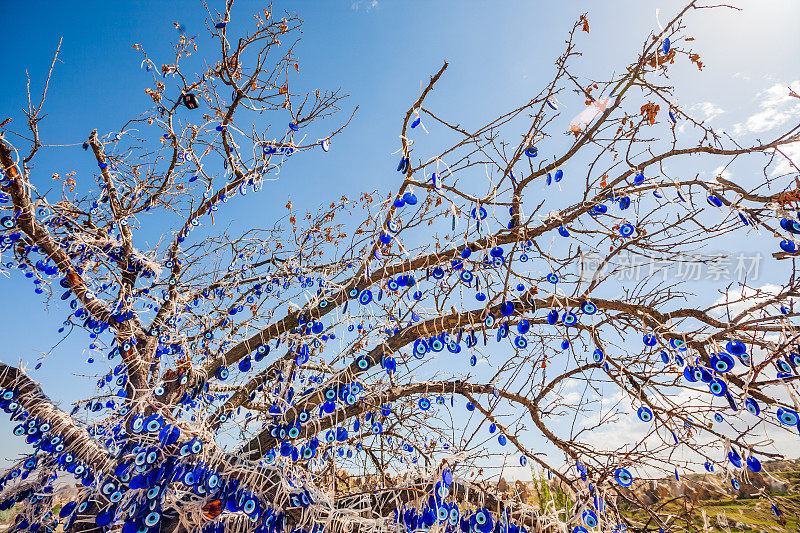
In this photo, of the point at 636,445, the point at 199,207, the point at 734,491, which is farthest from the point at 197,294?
the point at 734,491

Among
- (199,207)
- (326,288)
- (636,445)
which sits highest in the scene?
(199,207)

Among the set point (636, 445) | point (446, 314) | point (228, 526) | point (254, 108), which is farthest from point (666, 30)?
point (228, 526)

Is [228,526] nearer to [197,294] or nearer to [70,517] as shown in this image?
[70,517]

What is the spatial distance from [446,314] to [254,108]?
308cm

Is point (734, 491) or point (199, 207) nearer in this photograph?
point (734, 491)

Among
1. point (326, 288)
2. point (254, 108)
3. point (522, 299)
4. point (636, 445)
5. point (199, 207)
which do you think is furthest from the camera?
point (199, 207)

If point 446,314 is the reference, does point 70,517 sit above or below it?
below

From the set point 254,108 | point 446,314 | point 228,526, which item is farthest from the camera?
point 254,108

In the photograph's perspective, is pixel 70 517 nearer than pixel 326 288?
Yes

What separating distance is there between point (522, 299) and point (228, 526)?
8.94 ft

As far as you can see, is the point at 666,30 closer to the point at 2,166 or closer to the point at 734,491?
the point at 734,491

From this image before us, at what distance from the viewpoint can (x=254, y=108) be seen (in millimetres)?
4414

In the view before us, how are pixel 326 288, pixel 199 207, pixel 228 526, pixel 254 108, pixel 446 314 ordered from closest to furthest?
pixel 228 526 < pixel 446 314 < pixel 326 288 < pixel 254 108 < pixel 199 207

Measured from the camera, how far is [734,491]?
2.44 metres
